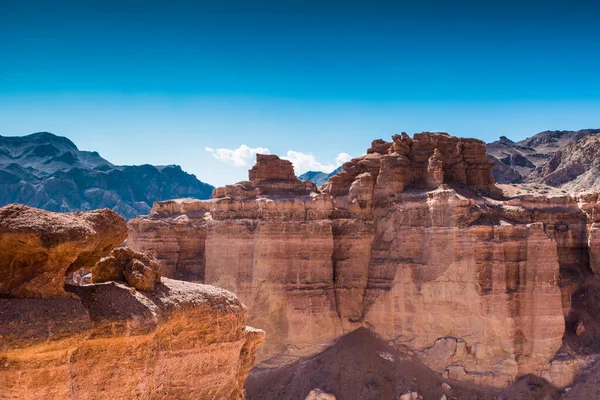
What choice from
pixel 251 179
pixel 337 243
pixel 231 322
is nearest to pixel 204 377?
pixel 231 322

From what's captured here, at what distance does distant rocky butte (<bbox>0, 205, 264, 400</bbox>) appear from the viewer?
24.5 ft

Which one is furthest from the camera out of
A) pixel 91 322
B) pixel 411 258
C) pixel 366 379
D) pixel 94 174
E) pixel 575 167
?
pixel 94 174

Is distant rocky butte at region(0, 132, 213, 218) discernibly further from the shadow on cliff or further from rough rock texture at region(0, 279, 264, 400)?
rough rock texture at region(0, 279, 264, 400)

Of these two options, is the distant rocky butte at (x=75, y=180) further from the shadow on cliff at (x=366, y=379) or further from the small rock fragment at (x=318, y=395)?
the small rock fragment at (x=318, y=395)

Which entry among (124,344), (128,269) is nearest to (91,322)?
(124,344)

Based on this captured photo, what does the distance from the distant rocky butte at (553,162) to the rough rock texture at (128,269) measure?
45.5m

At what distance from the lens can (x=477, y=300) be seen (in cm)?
2914

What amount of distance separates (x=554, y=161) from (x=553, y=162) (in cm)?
16

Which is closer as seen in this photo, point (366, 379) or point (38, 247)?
point (38, 247)

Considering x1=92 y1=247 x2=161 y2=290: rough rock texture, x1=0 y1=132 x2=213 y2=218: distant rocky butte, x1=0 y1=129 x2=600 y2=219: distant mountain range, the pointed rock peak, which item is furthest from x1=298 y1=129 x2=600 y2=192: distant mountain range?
x1=0 y1=132 x2=213 y2=218: distant rocky butte

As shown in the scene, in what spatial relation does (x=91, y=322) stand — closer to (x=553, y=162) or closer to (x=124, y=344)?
(x=124, y=344)

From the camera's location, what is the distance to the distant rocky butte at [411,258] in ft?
95.8

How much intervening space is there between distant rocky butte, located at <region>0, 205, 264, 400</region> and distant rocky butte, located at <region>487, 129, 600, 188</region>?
148 ft

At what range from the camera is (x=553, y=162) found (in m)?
68.9
